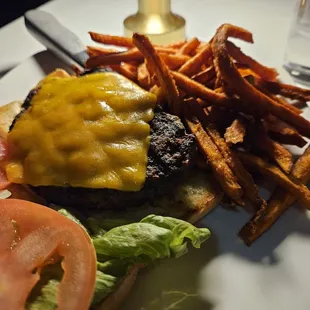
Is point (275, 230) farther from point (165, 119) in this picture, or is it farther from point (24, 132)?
point (24, 132)

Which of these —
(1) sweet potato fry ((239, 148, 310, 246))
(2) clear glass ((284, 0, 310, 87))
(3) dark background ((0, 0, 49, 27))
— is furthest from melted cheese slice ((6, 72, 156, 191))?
(3) dark background ((0, 0, 49, 27))

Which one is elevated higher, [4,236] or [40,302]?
[4,236]

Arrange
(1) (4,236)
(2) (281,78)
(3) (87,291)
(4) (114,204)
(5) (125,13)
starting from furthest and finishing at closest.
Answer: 1. (5) (125,13)
2. (2) (281,78)
3. (4) (114,204)
4. (1) (4,236)
5. (3) (87,291)

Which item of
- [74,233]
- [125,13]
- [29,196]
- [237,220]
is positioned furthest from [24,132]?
[125,13]

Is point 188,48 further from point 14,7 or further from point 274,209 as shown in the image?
point 14,7

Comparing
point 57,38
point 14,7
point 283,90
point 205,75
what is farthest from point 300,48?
point 14,7

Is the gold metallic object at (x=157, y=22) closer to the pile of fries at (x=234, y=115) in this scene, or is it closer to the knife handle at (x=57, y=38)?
the knife handle at (x=57, y=38)

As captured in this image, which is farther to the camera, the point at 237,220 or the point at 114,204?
the point at 237,220

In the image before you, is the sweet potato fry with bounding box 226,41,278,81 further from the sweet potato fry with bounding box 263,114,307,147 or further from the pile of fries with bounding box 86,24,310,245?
the sweet potato fry with bounding box 263,114,307,147
